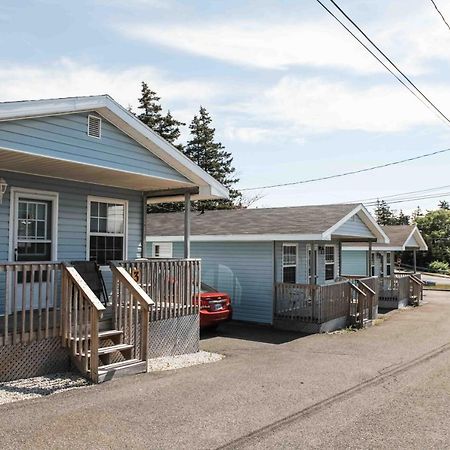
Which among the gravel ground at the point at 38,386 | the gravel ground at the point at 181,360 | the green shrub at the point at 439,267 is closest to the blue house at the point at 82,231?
the gravel ground at the point at 38,386

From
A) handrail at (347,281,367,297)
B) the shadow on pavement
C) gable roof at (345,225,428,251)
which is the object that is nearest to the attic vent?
the shadow on pavement

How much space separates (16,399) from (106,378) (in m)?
1.32

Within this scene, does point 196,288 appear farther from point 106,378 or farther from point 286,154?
point 286,154

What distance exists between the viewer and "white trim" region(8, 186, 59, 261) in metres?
8.63

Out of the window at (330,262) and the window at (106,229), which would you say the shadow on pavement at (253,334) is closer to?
the window at (106,229)

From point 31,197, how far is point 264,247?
7718 mm

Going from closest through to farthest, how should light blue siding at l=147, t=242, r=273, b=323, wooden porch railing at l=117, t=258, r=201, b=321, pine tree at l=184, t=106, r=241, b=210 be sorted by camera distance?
1. wooden porch railing at l=117, t=258, r=201, b=321
2. light blue siding at l=147, t=242, r=273, b=323
3. pine tree at l=184, t=106, r=241, b=210

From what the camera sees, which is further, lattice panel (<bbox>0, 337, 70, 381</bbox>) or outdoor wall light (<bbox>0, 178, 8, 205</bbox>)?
outdoor wall light (<bbox>0, 178, 8, 205</bbox>)

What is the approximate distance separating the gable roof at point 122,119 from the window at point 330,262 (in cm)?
831

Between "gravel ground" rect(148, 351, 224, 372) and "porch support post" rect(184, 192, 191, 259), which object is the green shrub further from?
"gravel ground" rect(148, 351, 224, 372)

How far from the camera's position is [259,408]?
6.24 m

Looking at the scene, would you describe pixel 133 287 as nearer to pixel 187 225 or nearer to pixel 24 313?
pixel 24 313

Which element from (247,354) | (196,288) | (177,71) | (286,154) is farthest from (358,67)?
(286,154)

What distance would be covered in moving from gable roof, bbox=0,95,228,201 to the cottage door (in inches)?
77.2
